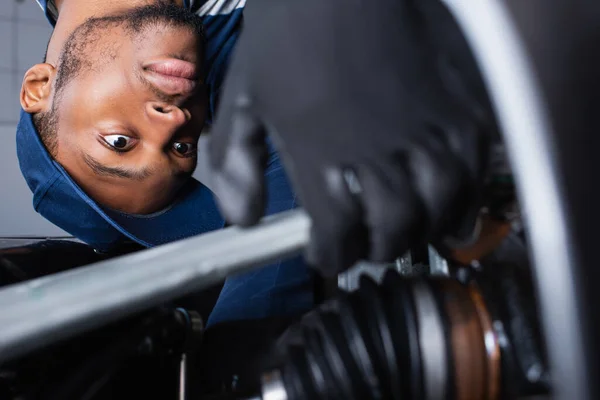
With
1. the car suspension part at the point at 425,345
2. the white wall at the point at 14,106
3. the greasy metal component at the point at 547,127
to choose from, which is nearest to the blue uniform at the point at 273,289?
the car suspension part at the point at 425,345

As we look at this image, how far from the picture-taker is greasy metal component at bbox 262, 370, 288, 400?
254 millimetres

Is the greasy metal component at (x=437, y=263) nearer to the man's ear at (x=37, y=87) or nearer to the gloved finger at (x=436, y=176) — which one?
the gloved finger at (x=436, y=176)

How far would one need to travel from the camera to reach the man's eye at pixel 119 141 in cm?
60

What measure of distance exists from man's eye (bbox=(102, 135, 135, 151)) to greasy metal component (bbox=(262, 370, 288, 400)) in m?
0.42

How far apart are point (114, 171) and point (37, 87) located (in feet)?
0.57

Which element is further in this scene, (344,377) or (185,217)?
(185,217)

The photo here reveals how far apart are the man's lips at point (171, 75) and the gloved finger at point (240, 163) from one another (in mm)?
393

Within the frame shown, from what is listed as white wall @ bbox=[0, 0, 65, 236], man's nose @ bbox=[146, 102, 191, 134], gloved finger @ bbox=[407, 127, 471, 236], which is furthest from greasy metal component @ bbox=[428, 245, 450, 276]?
white wall @ bbox=[0, 0, 65, 236]

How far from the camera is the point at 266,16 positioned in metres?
0.25

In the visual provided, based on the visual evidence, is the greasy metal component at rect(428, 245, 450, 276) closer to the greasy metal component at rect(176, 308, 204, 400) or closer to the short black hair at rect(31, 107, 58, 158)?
the greasy metal component at rect(176, 308, 204, 400)

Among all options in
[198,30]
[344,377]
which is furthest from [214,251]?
[198,30]

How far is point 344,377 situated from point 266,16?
18cm

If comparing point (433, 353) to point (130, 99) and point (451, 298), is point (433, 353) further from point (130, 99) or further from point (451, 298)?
point (130, 99)

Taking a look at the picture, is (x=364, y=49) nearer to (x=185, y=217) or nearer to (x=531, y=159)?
(x=531, y=159)
